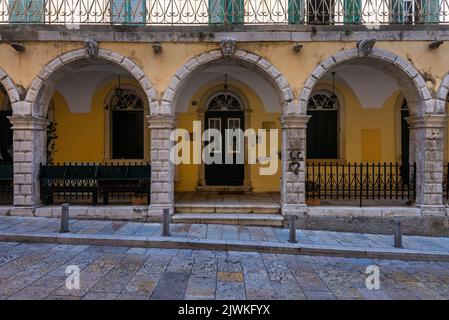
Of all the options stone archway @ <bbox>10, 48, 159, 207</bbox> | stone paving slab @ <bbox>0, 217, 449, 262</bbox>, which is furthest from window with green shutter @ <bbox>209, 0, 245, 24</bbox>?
stone paving slab @ <bbox>0, 217, 449, 262</bbox>

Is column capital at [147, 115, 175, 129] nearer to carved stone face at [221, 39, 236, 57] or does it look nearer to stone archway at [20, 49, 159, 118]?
stone archway at [20, 49, 159, 118]

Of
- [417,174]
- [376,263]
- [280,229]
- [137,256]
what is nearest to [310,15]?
[417,174]

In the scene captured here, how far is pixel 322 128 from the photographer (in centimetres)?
1180

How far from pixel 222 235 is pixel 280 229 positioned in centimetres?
163

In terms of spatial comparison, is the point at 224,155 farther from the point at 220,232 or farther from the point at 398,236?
the point at 398,236

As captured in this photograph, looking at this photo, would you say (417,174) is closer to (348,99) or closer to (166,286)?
(348,99)

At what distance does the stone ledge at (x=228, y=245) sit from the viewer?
6539 millimetres

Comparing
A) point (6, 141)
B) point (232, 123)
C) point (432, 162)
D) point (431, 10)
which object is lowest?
point (432, 162)

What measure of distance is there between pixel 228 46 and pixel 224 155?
14.5ft

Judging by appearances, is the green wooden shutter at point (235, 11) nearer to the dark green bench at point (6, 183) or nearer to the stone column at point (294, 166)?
the stone column at point (294, 166)

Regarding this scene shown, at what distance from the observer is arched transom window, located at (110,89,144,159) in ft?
38.8

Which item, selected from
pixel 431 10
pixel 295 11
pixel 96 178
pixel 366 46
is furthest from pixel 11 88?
pixel 431 10

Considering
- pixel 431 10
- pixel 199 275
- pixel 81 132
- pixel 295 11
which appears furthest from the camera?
pixel 81 132

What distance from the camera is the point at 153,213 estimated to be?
28.2 feet
